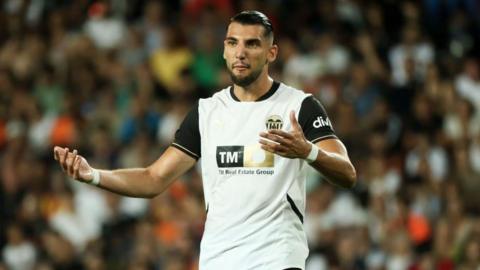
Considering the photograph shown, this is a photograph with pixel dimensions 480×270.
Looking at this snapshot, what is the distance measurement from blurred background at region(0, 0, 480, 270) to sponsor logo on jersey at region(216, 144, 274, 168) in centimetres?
470

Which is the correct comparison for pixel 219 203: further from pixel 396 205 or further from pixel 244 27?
pixel 396 205

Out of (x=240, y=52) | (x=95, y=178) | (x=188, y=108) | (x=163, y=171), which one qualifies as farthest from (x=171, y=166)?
(x=188, y=108)

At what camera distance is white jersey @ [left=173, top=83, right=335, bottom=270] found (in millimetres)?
6188

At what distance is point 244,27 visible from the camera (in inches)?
252

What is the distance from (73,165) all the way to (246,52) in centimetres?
114

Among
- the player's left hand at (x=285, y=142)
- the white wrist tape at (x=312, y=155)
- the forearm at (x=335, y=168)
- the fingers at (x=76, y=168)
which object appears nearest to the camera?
the player's left hand at (x=285, y=142)

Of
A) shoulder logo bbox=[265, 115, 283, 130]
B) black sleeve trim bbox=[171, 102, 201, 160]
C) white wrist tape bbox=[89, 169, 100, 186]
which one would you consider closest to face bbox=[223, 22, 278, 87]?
shoulder logo bbox=[265, 115, 283, 130]

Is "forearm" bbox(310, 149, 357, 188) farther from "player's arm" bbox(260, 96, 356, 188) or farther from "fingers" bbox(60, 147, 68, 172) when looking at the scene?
"fingers" bbox(60, 147, 68, 172)

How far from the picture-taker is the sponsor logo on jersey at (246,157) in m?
6.22

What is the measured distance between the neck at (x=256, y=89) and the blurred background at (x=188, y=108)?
4.61 metres

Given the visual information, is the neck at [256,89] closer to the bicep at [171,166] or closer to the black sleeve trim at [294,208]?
the bicep at [171,166]

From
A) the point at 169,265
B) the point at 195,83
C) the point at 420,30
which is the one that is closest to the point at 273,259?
the point at 169,265

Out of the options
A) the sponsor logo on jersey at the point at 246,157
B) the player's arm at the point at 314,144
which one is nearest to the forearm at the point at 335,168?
the player's arm at the point at 314,144

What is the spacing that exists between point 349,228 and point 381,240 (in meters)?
0.38
